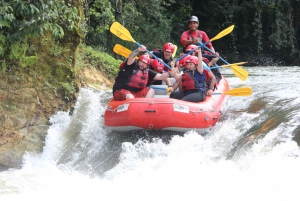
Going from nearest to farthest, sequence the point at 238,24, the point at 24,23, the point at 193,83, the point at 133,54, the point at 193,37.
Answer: the point at 24,23 → the point at 133,54 → the point at 193,83 → the point at 193,37 → the point at 238,24

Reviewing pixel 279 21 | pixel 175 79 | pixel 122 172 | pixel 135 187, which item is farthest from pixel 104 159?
pixel 279 21

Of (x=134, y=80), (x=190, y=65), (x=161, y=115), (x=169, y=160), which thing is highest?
(x=190, y=65)

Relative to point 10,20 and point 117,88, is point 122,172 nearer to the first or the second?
point 117,88

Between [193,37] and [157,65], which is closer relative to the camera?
[157,65]

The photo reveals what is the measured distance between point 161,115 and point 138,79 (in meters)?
0.91

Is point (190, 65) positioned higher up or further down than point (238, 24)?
higher up

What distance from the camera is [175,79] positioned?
7.84m

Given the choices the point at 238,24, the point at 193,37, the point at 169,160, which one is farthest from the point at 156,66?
the point at 238,24

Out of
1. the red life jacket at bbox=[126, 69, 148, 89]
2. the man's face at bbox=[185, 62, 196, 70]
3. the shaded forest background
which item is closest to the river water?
the red life jacket at bbox=[126, 69, 148, 89]

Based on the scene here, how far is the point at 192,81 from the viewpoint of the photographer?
7.00 meters

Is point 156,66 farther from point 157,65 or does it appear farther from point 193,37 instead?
point 193,37

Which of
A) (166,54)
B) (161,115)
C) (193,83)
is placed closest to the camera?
(161,115)

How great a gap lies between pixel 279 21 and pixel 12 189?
12560 mm

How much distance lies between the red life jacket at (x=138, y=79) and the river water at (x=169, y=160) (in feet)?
2.19
